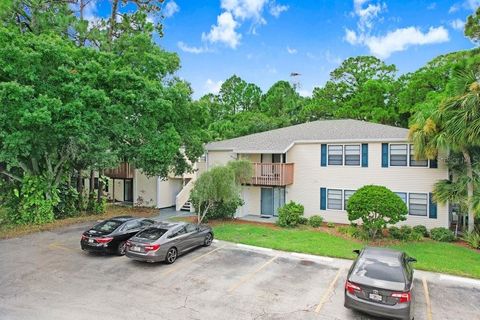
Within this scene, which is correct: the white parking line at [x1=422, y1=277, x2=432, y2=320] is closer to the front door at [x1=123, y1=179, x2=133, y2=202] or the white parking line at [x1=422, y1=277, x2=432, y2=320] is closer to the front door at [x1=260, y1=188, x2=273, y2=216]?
the front door at [x1=260, y1=188, x2=273, y2=216]

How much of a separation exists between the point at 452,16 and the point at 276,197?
786 inches

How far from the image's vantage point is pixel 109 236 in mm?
12984

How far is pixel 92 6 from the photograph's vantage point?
24.9 meters

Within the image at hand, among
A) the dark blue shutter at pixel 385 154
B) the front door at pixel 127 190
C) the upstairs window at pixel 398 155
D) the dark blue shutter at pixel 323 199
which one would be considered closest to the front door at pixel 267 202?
the dark blue shutter at pixel 323 199

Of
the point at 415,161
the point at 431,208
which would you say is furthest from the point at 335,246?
the point at 415,161

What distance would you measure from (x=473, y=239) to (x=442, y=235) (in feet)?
4.75

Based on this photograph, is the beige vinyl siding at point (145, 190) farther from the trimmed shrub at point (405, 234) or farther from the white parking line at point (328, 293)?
the white parking line at point (328, 293)

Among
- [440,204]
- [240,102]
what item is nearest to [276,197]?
[440,204]

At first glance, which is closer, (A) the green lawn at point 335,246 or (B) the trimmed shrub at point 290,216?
(A) the green lawn at point 335,246

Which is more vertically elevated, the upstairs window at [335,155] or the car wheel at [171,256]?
the upstairs window at [335,155]

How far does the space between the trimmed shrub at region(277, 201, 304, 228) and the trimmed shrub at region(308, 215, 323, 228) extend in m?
0.72

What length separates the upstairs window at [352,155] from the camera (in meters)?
19.7

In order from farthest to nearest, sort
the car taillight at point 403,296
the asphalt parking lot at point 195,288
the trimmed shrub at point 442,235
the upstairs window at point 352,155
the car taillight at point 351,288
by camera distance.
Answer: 1. the upstairs window at point 352,155
2. the trimmed shrub at point 442,235
3. the asphalt parking lot at point 195,288
4. the car taillight at point 351,288
5. the car taillight at point 403,296

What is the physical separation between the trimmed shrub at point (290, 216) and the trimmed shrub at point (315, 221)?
724mm
